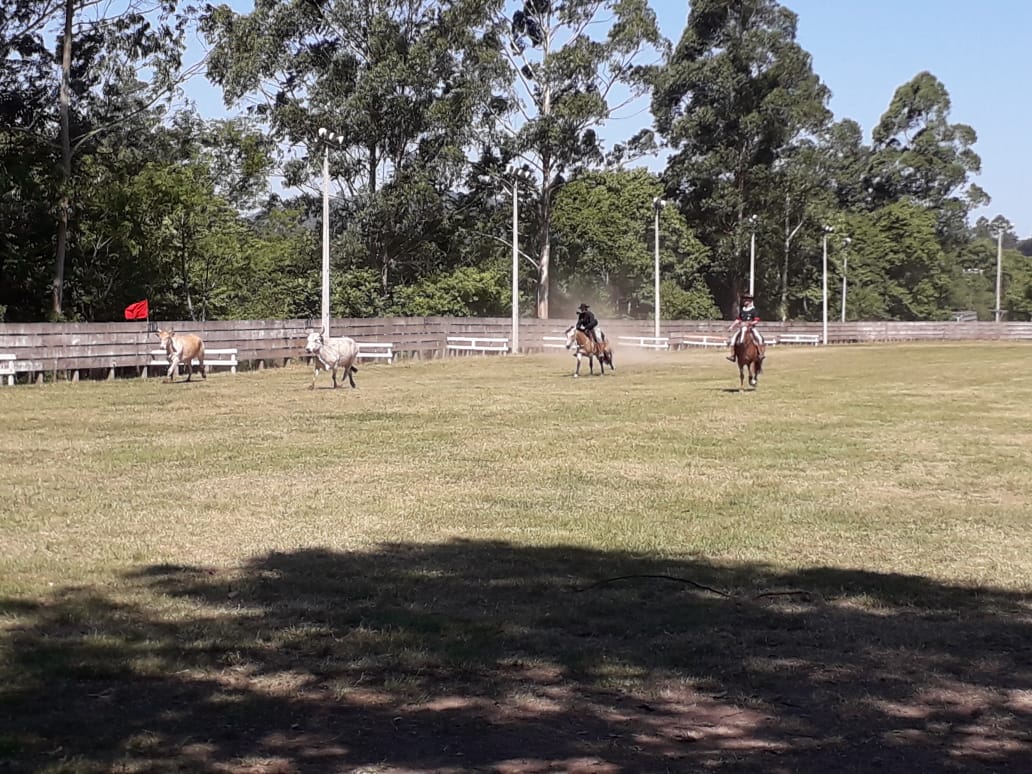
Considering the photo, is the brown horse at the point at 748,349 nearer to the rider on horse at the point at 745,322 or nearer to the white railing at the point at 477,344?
the rider on horse at the point at 745,322

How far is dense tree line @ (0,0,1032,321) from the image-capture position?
48.3 m

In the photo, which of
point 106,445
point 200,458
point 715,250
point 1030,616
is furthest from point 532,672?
point 715,250

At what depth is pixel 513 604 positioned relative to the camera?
7.92 m

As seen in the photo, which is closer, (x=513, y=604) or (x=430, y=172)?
(x=513, y=604)

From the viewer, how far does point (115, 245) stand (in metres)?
50.7

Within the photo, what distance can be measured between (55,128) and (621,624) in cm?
4743

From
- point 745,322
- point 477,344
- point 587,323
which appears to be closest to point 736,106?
point 477,344

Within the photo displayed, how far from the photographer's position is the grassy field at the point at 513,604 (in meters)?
5.40

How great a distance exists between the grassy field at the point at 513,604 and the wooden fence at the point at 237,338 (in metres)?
17.3

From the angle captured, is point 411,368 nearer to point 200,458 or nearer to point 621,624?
point 200,458

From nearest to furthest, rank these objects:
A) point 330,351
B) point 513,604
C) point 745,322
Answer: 1. point 513,604
2. point 745,322
3. point 330,351

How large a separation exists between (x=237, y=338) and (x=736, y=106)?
52.2 metres

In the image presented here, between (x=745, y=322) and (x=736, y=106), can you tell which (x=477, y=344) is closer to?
(x=745, y=322)

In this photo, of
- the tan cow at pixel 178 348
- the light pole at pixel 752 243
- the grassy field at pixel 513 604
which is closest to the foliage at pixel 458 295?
the light pole at pixel 752 243
